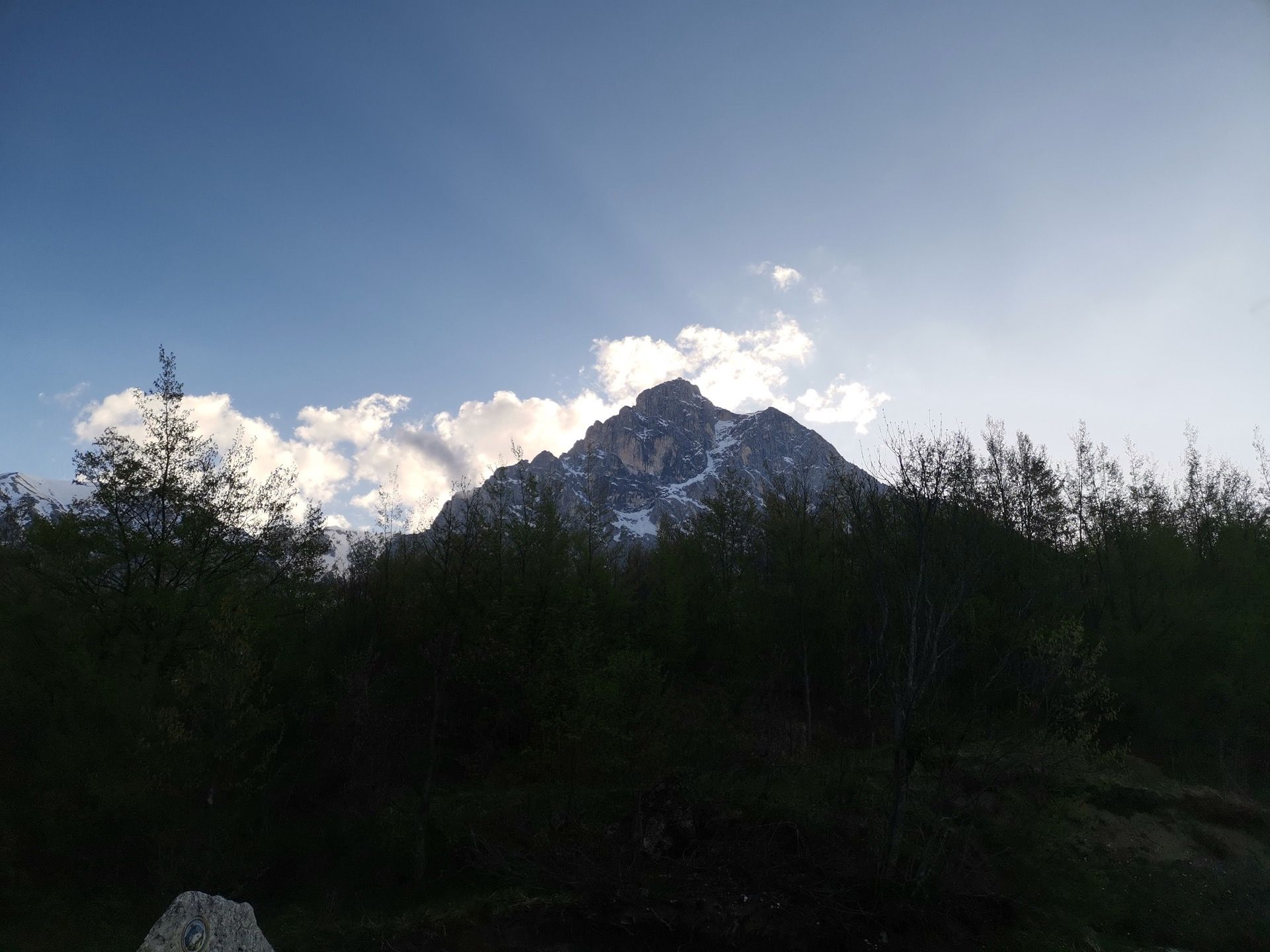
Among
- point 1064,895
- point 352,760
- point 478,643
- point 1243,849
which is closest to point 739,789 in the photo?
point 1064,895

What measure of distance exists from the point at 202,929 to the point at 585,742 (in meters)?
11.4

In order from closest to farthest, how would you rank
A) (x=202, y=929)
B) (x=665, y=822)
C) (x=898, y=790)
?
1. (x=202, y=929)
2. (x=898, y=790)
3. (x=665, y=822)

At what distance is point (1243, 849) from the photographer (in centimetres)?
1873

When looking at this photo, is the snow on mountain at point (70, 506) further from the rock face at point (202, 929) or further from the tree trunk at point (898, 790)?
the tree trunk at point (898, 790)

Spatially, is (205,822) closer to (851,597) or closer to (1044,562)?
(851,597)

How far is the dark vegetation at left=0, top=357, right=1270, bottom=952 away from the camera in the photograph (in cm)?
1468

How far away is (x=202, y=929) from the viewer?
26.5ft

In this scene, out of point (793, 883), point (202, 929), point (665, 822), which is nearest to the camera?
point (202, 929)

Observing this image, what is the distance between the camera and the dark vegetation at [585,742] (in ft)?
48.2

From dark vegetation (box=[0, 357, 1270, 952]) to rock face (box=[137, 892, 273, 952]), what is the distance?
6273mm

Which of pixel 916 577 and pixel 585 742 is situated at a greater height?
pixel 916 577

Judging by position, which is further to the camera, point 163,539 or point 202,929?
point 163,539

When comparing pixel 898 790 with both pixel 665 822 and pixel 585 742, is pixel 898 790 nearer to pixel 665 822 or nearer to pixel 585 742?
pixel 665 822

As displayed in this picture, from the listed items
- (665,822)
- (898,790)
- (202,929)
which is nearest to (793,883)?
(898,790)
